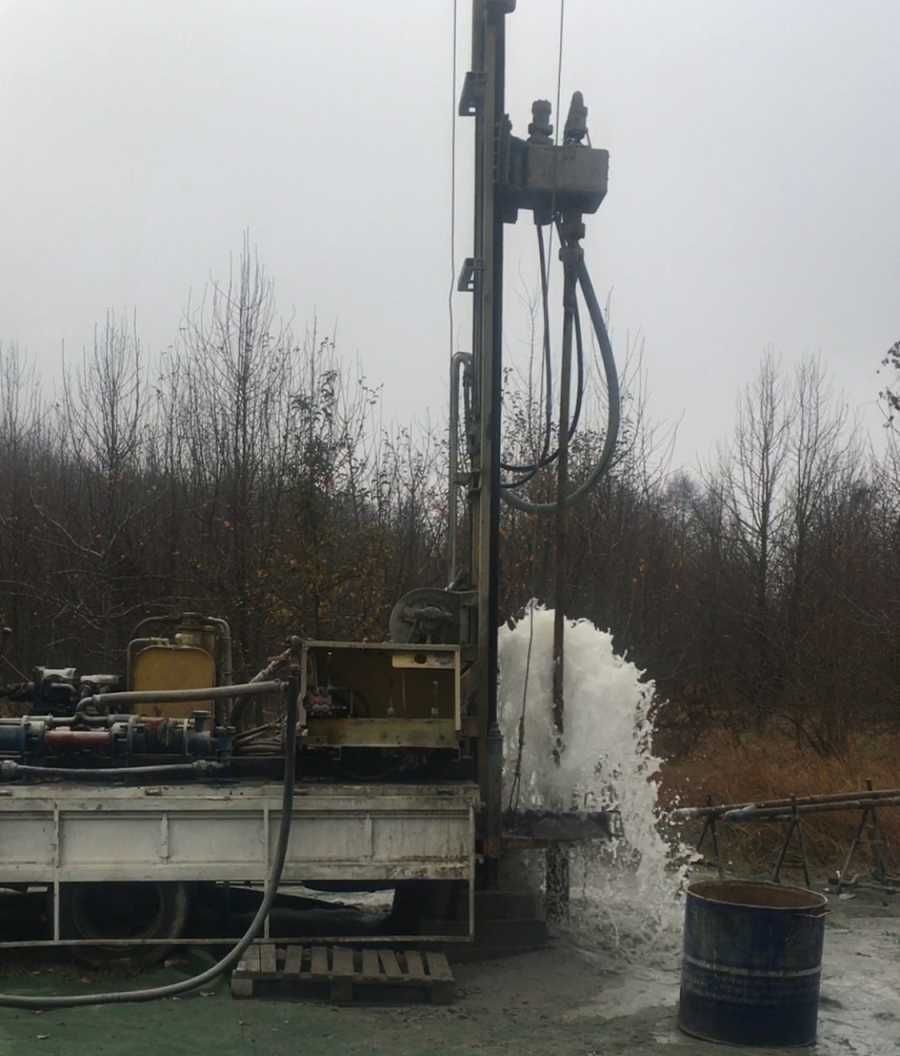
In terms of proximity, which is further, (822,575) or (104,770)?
(822,575)

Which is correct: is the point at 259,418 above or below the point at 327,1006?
above

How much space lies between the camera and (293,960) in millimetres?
6730

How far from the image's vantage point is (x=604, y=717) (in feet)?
26.1

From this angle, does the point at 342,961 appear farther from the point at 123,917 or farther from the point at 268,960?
the point at 123,917

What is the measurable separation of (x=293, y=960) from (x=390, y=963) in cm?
53

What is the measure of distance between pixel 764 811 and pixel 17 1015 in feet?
17.1

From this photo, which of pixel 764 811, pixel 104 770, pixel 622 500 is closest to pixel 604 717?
pixel 764 811

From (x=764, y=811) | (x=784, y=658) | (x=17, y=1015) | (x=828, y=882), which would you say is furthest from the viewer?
(x=784, y=658)

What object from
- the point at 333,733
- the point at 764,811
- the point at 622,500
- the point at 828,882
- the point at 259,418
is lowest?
the point at 828,882

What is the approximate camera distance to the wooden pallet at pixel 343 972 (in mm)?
6516

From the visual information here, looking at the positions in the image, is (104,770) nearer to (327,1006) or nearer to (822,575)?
(327,1006)

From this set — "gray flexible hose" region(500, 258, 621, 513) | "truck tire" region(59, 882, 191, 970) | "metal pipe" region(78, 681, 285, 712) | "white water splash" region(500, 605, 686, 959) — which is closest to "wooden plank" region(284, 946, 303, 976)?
"truck tire" region(59, 882, 191, 970)

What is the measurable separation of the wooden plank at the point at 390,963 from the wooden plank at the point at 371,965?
0.04m

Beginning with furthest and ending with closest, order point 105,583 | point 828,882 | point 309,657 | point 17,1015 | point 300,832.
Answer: point 105,583, point 828,882, point 309,657, point 300,832, point 17,1015
